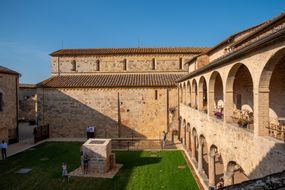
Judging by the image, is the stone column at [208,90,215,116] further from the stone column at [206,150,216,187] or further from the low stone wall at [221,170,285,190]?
the low stone wall at [221,170,285,190]

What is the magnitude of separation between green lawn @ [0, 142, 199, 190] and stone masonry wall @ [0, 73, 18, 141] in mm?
4111

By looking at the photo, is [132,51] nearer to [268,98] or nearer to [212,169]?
[212,169]

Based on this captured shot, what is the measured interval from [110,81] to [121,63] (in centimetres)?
364

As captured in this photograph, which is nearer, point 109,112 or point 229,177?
point 229,177

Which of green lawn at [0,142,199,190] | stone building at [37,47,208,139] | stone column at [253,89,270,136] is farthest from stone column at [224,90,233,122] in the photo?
stone building at [37,47,208,139]

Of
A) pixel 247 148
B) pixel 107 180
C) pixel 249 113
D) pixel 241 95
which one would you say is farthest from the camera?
pixel 241 95

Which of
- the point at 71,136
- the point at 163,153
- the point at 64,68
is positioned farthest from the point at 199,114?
the point at 64,68

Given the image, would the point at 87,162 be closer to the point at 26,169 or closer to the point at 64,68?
the point at 26,169

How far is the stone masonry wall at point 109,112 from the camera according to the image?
2436cm

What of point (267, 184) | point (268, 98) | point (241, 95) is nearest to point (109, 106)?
point (241, 95)

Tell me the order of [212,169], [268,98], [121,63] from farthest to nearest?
[121,63], [212,169], [268,98]

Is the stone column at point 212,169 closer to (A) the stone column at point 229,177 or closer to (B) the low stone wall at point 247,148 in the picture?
(B) the low stone wall at point 247,148

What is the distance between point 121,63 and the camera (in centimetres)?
2805

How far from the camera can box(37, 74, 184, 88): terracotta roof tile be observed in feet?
80.0
